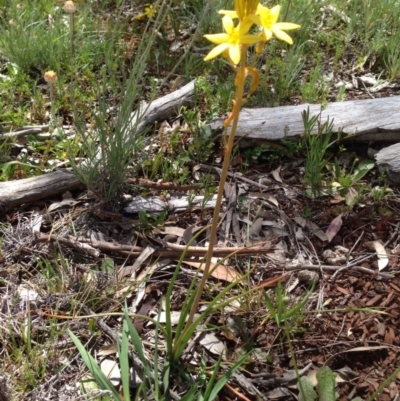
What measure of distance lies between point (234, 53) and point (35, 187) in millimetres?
1430

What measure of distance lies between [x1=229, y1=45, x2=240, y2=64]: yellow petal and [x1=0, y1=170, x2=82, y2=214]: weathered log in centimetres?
138

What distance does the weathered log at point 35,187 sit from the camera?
2234mm

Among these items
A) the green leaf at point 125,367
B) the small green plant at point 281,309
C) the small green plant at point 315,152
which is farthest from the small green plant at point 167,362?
the small green plant at point 315,152

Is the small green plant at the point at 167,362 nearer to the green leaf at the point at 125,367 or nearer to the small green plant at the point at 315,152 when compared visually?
the green leaf at the point at 125,367

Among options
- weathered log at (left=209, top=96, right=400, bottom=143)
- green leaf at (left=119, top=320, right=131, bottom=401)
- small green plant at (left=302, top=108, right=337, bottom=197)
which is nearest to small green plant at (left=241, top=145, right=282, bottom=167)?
weathered log at (left=209, top=96, right=400, bottom=143)

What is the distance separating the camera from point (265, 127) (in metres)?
2.62

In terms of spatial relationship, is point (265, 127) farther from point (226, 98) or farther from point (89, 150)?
point (89, 150)

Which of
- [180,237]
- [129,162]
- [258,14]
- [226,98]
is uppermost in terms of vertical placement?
[258,14]

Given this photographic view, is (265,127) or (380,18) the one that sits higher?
(380,18)

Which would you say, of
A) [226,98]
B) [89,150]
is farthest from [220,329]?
[226,98]

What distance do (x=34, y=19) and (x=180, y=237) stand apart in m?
2.05

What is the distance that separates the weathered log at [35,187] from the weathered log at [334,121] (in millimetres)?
792

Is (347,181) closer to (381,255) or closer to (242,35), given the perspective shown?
(381,255)

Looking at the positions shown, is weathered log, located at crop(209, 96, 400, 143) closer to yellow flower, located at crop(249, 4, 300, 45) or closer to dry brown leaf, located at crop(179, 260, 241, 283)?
dry brown leaf, located at crop(179, 260, 241, 283)
